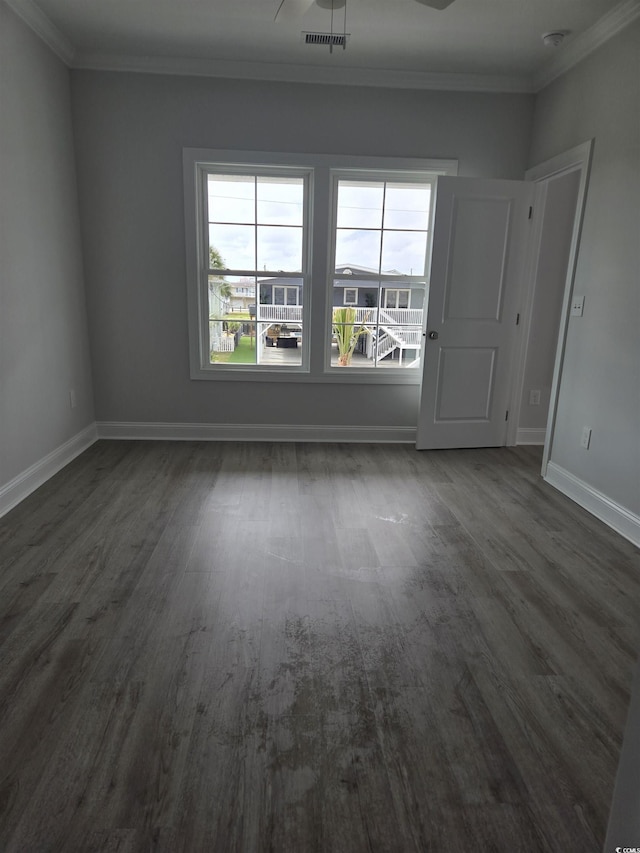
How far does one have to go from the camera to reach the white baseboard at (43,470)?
3.09 meters

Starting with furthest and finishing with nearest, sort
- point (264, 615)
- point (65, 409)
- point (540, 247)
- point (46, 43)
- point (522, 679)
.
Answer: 1. point (540, 247)
2. point (65, 409)
3. point (46, 43)
4. point (264, 615)
5. point (522, 679)

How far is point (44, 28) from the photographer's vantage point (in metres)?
3.32

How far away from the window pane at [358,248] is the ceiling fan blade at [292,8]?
6.03 ft

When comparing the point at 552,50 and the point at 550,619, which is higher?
the point at 552,50

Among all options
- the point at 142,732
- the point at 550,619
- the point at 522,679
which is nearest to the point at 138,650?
the point at 142,732

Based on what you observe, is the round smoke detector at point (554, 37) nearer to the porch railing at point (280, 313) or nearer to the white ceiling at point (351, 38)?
the white ceiling at point (351, 38)

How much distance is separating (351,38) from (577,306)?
227cm

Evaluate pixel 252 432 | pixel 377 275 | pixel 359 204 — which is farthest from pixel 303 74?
pixel 252 432

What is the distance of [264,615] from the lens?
2146 mm

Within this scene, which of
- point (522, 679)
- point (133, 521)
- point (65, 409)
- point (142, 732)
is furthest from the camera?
point (65, 409)

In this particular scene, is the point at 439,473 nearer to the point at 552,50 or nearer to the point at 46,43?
the point at 552,50

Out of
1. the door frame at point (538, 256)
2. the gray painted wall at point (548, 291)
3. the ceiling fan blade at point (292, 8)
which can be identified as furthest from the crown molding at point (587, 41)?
the ceiling fan blade at point (292, 8)

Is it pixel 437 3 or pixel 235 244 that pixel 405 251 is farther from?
pixel 437 3

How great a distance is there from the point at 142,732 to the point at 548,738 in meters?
1.21
